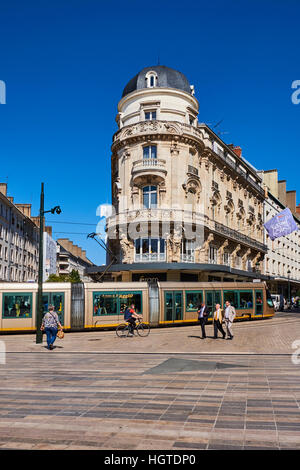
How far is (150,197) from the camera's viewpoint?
33344mm

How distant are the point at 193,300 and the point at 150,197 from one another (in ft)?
38.9

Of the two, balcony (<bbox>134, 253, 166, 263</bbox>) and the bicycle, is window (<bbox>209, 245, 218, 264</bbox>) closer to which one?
balcony (<bbox>134, 253, 166, 263</bbox>)

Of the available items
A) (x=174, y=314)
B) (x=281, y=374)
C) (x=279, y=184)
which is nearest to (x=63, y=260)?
(x=279, y=184)

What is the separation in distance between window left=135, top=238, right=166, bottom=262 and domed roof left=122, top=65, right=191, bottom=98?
43.2ft

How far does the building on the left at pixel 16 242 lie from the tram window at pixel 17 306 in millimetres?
26515

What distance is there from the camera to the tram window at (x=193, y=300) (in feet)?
77.8

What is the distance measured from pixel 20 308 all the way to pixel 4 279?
28144mm

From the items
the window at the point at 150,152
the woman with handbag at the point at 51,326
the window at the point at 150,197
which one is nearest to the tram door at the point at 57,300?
the woman with handbag at the point at 51,326

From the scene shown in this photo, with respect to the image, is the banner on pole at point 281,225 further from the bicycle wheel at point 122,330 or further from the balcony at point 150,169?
the bicycle wheel at point 122,330

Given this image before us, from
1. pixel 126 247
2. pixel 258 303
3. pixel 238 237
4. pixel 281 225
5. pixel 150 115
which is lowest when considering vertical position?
pixel 258 303

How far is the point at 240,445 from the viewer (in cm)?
473

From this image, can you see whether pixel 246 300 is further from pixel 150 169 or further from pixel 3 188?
pixel 3 188

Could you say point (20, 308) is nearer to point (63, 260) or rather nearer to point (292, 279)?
point (292, 279)

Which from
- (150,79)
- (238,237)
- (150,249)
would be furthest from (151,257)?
(150,79)
